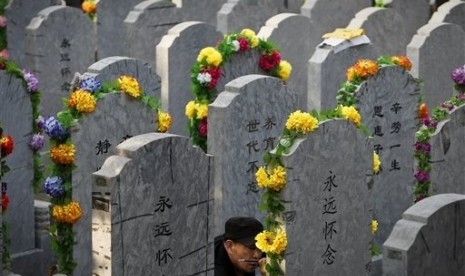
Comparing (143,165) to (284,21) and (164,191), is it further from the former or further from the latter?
(284,21)

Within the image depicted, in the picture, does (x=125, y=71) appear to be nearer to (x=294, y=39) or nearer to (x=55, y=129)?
(x=55, y=129)

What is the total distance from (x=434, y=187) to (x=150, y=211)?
354cm

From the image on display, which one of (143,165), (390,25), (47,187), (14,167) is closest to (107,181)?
(143,165)

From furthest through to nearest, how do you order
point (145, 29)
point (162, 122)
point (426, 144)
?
1. point (145, 29)
2. point (426, 144)
3. point (162, 122)

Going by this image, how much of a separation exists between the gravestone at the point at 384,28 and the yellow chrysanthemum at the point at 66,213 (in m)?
5.74

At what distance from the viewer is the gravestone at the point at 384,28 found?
→ 15.1m

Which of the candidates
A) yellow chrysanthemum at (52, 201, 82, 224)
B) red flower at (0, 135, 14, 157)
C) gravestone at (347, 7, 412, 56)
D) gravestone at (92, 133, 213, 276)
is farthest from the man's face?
gravestone at (347, 7, 412, 56)

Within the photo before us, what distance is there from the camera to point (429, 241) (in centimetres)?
819

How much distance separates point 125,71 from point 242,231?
284cm

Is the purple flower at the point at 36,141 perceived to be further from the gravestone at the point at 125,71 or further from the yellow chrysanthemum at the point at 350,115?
the yellow chrysanthemum at the point at 350,115

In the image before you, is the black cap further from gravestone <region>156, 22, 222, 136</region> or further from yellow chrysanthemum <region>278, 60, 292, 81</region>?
gravestone <region>156, 22, 222, 136</region>

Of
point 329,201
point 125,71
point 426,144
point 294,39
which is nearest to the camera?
point 329,201

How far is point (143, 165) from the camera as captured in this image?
8406mm

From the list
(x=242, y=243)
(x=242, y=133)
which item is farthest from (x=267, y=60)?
(x=242, y=243)
